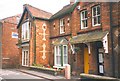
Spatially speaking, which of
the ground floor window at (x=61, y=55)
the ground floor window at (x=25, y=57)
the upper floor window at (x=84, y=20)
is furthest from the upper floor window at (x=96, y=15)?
the ground floor window at (x=25, y=57)

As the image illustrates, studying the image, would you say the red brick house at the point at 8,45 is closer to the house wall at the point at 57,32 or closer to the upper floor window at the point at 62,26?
the house wall at the point at 57,32

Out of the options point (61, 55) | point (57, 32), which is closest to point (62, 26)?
point (57, 32)

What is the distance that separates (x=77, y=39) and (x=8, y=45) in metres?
15.0

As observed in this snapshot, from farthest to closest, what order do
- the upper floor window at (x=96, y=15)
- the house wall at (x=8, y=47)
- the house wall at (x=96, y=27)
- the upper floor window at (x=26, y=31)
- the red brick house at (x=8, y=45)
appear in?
the house wall at (x=8, y=47), the red brick house at (x=8, y=45), the upper floor window at (x=26, y=31), the upper floor window at (x=96, y=15), the house wall at (x=96, y=27)

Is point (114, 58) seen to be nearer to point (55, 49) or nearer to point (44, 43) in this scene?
point (55, 49)

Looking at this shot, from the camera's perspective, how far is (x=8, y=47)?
91.0 feet

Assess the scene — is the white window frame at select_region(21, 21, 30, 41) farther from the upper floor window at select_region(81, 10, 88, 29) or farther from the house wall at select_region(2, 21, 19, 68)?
the upper floor window at select_region(81, 10, 88, 29)

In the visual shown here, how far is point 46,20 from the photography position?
74.1 ft

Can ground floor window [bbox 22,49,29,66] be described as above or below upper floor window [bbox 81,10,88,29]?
below

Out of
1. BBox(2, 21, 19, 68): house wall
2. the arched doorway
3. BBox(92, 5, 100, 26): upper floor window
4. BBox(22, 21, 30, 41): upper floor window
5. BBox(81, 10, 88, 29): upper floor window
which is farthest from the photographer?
BBox(2, 21, 19, 68): house wall

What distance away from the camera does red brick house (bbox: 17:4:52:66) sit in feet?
70.3

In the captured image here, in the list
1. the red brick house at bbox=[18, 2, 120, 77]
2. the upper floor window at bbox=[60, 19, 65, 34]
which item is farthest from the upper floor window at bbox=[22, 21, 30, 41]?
the upper floor window at bbox=[60, 19, 65, 34]

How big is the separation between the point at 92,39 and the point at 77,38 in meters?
2.59

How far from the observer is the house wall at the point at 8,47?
2717cm
